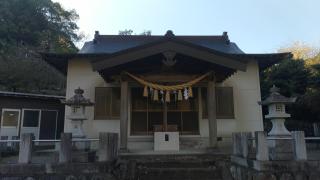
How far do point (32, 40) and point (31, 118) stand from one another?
17.3 m

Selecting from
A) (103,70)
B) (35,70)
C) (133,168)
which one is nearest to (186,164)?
(133,168)

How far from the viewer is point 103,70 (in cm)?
991

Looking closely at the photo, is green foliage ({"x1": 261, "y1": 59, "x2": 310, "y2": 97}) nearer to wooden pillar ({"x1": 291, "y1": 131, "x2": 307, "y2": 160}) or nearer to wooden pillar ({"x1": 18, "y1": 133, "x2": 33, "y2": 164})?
wooden pillar ({"x1": 291, "y1": 131, "x2": 307, "y2": 160})

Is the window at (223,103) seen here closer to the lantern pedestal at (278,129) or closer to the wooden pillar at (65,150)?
the lantern pedestal at (278,129)

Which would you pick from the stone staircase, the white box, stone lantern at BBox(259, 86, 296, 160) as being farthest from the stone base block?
the white box

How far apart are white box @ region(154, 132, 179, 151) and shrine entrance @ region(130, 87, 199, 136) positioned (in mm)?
1273

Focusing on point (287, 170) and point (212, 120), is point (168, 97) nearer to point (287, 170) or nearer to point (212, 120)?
point (212, 120)

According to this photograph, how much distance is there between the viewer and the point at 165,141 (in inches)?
418

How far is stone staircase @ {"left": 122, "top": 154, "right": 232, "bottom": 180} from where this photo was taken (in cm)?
823

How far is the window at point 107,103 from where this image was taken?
12.0m

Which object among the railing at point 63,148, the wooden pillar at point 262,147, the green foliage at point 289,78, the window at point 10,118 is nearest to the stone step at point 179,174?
the railing at point 63,148

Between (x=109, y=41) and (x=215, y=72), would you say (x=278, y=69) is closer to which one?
(x=215, y=72)

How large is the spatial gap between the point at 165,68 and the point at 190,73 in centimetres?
100

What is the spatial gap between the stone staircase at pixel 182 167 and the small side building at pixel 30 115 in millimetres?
8368
